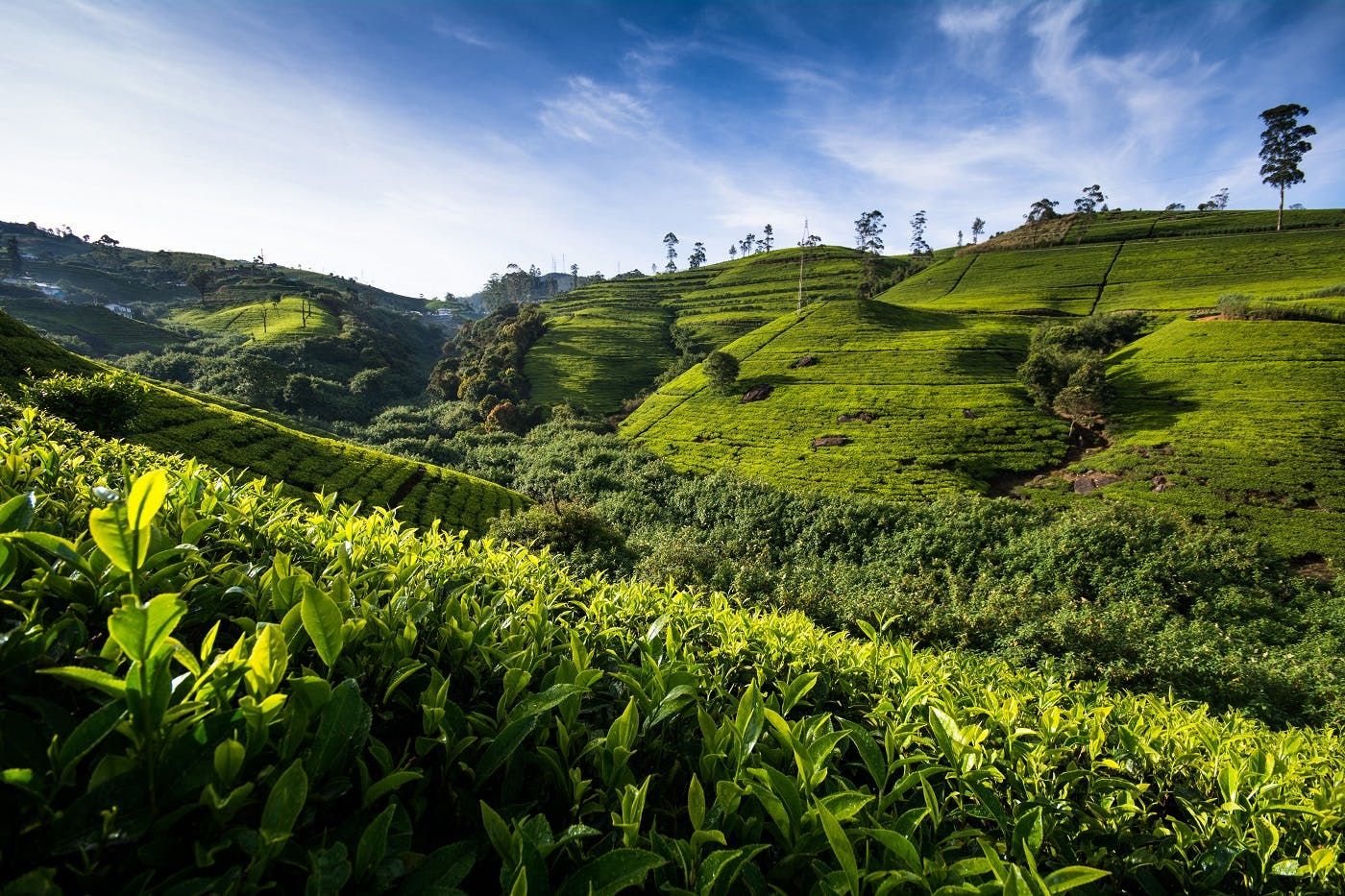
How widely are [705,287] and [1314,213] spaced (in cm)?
7919

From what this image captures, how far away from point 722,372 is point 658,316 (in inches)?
1503

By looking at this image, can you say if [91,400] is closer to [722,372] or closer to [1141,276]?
[722,372]

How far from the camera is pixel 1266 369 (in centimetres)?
2623

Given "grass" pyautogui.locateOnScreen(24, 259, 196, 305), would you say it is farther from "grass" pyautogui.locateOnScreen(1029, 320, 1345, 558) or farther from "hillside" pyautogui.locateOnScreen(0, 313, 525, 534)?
"grass" pyautogui.locateOnScreen(1029, 320, 1345, 558)

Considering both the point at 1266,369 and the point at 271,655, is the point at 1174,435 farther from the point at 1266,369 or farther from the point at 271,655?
the point at 271,655

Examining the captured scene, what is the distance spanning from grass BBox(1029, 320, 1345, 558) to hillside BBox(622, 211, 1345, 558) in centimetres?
8

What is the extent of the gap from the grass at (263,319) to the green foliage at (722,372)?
60.4 m

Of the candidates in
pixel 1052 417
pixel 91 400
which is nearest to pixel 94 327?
pixel 91 400

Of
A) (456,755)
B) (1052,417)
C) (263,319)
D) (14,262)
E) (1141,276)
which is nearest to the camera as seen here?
(456,755)

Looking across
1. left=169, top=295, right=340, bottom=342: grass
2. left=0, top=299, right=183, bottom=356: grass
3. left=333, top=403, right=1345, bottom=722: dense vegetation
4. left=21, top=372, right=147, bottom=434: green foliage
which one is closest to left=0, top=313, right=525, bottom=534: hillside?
left=21, top=372, right=147, bottom=434: green foliage

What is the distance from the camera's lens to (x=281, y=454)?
2217cm

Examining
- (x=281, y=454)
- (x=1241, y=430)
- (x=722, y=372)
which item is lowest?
(x=281, y=454)

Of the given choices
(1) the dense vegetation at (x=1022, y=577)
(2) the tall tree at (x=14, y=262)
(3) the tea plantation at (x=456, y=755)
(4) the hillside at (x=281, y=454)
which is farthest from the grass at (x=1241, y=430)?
(2) the tall tree at (x=14, y=262)

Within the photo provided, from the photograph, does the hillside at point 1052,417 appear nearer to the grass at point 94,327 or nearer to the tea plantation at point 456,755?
the tea plantation at point 456,755
